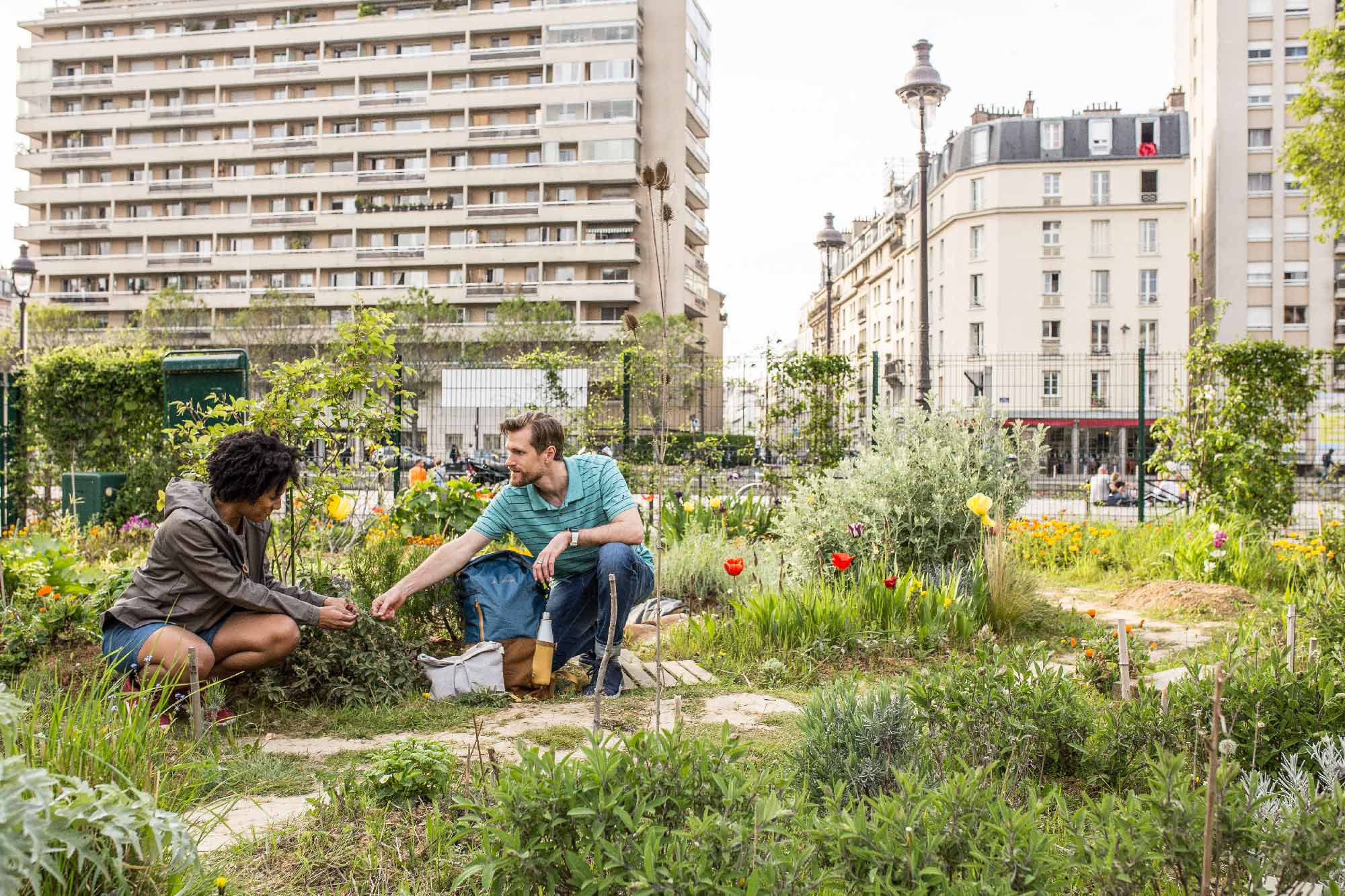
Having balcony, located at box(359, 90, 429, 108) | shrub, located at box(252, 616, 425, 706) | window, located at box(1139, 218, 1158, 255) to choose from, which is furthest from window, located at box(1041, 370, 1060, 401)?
balcony, located at box(359, 90, 429, 108)

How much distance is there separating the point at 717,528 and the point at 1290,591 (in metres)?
4.08

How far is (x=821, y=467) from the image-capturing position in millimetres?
10914

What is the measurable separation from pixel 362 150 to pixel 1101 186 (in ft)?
123

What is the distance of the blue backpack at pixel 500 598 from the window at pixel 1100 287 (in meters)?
43.8

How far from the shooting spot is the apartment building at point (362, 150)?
5075cm

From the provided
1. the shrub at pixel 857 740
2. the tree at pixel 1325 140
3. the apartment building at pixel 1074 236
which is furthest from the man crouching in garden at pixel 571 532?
the apartment building at pixel 1074 236

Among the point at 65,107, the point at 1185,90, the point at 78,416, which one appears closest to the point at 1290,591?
the point at 78,416

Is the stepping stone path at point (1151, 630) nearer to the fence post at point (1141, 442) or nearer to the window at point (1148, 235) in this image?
the fence post at point (1141, 442)

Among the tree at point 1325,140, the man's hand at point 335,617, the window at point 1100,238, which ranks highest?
the window at point 1100,238

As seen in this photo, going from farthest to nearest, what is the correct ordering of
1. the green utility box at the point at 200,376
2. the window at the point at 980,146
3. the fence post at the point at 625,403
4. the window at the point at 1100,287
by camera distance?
1. the window at the point at 980,146
2. the window at the point at 1100,287
3. the fence post at the point at 625,403
4. the green utility box at the point at 200,376

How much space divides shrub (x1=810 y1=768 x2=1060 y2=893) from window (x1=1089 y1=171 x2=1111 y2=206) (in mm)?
46920

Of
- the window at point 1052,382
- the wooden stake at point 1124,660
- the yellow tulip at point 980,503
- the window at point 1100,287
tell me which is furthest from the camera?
the window at point 1100,287

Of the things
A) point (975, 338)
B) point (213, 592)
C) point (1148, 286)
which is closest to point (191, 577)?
point (213, 592)

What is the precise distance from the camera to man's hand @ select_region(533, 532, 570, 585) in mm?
4062
